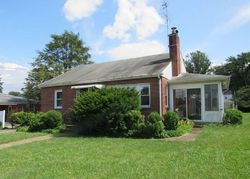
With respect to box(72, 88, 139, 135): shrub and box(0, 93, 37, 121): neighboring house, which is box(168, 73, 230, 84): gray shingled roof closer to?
box(72, 88, 139, 135): shrub

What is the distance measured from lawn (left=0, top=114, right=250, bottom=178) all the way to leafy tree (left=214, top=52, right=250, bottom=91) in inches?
2578

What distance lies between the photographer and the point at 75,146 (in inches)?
477

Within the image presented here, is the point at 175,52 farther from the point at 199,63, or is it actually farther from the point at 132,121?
the point at 199,63

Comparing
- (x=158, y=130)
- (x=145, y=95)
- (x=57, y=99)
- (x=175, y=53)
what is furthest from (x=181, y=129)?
(x=57, y=99)

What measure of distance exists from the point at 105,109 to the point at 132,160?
→ 755 centimetres

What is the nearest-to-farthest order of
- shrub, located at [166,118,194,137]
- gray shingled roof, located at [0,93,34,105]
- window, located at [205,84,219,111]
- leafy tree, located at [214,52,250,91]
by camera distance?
1. shrub, located at [166,118,194,137]
2. window, located at [205,84,219,111]
3. gray shingled roof, located at [0,93,34,105]
4. leafy tree, located at [214,52,250,91]

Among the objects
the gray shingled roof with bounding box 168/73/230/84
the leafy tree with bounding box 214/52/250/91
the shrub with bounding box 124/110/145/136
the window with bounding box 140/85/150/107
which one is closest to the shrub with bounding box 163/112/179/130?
the shrub with bounding box 124/110/145/136

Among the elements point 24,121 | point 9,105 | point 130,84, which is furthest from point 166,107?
point 9,105

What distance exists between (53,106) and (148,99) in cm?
918

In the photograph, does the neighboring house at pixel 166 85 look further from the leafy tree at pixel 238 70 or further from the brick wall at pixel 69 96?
the leafy tree at pixel 238 70

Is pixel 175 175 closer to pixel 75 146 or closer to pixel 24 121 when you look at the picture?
pixel 75 146

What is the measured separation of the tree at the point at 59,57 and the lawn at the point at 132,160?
30827 millimetres

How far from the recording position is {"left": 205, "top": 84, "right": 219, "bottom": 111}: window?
19.1 meters

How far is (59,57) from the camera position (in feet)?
148
